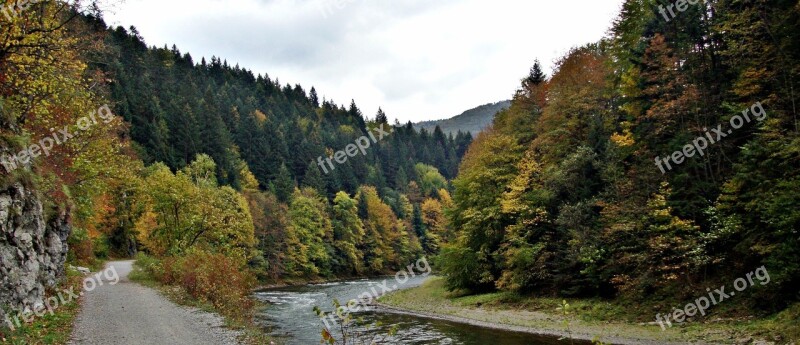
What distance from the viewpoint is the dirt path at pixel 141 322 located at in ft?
52.3

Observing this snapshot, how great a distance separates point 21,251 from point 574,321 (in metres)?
23.4

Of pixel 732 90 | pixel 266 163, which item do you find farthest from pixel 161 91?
pixel 732 90

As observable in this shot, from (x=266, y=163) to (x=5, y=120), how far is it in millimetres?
83588

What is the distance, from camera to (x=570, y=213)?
29.5 metres

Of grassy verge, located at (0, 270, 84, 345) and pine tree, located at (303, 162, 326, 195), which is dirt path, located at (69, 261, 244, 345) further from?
pine tree, located at (303, 162, 326, 195)

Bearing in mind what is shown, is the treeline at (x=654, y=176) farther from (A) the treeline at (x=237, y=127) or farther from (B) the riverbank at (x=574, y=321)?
(A) the treeline at (x=237, y=127)

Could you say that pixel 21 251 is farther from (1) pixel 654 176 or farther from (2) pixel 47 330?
(1) pixel 654 176

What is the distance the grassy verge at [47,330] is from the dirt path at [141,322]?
316 millimetres
